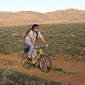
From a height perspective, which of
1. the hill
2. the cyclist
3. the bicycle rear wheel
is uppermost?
the cyclist

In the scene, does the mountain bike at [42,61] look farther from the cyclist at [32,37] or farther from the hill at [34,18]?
the hill at [34,18]

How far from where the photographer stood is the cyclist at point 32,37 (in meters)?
14.1

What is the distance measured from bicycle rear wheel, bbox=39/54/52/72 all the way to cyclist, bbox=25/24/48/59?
0.59 metres

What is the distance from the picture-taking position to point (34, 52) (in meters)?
14.8

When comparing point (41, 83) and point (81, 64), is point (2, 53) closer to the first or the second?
point (81, 64)

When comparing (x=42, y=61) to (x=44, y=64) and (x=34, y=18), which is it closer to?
(x=44, y=64)

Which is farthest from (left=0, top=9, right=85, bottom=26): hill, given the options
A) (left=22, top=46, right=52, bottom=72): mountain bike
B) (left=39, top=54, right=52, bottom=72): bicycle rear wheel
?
(left=39, top=54, right=52, bottom=72): bicycle rear wheel

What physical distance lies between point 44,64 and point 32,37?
1.32 metres

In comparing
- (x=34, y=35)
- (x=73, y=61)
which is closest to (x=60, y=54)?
(x=73, y=61)

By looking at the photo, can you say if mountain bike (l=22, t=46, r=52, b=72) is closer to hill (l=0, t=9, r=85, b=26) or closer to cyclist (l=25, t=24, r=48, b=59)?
cyclist (l=25, t=24, r=48, b=59)

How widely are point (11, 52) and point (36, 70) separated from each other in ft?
32.0

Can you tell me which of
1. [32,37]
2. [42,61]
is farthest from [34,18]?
[32,37]

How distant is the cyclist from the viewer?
14.1 meters

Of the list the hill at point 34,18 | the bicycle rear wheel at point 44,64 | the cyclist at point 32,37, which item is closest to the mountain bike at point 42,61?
the bicycle rear wheel at point 44,64
